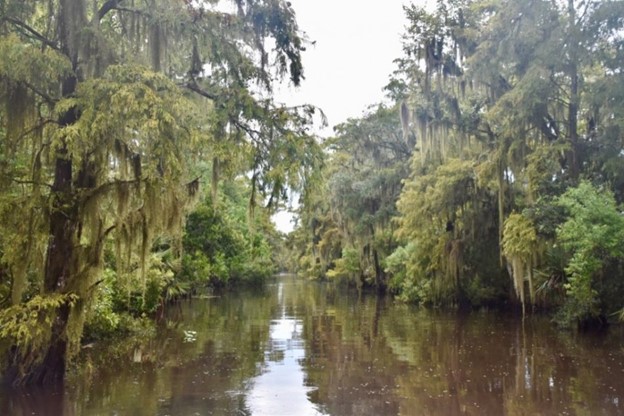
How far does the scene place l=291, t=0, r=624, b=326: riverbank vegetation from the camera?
47.7 feet

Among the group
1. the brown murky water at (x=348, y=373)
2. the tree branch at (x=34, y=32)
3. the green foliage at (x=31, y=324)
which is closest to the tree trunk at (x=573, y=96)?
the brown murky water at (x=348, y=373)

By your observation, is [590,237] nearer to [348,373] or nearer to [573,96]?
[573,96]

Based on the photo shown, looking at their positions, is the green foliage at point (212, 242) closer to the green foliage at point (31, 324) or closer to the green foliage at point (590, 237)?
the green foliage at point (590, 237)

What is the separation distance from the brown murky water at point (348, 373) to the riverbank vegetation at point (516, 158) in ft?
6.90

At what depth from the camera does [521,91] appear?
50.3ft

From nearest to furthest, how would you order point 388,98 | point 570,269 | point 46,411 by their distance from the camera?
point 46,411 → point 570,269 → point 388,98

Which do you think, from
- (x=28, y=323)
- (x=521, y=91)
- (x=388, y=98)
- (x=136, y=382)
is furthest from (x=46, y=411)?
(x=388, y=98)

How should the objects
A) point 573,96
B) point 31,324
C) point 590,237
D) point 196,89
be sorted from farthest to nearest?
1. point 573,96
2. point 590,237
3. point 196,89
4. point 31,324

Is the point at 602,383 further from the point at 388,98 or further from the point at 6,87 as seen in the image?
the point at 388,98

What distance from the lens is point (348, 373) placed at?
9.88 metres

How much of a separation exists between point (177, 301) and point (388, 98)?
13091mm

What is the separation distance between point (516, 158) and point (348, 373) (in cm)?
982

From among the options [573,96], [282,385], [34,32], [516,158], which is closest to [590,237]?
[516,158]

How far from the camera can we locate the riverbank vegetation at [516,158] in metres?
14.5
